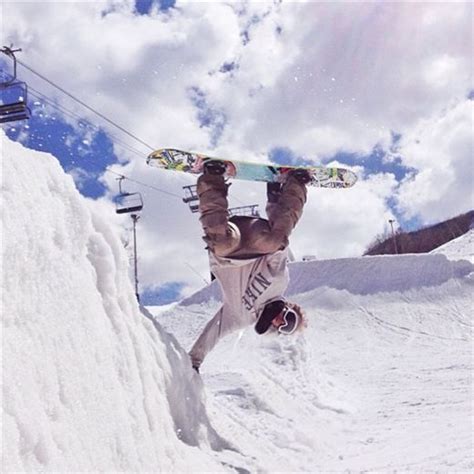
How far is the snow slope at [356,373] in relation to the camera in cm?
341

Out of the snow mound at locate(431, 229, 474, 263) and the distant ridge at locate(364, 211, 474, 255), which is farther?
the distant ridge at locate(364, 211, 474, 255)

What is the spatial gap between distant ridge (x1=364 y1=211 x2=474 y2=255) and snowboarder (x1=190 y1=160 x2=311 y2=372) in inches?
1497

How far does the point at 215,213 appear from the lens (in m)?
3.86

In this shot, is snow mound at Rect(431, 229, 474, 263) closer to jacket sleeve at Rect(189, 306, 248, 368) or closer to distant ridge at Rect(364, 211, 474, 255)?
jacket sleeve at Rect(189, 306, 248, 368)

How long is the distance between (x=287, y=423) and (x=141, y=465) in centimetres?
217

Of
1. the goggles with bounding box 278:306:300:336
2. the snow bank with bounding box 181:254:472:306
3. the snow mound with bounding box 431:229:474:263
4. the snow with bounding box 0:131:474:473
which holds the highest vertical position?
the snow mound with bounding box 431:229:474:263

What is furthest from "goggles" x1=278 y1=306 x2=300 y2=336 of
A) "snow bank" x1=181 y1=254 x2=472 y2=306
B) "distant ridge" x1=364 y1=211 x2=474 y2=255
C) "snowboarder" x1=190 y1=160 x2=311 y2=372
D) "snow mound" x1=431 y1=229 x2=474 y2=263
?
"distant ridge" x1=364 y1=211 x2=474 y2=255

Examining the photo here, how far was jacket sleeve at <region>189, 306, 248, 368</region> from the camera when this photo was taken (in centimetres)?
409

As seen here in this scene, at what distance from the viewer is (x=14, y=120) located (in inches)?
536

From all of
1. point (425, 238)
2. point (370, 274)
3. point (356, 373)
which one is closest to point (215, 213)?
point (356, 373)

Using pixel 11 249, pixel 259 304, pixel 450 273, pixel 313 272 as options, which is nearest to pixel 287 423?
pixel 259 304

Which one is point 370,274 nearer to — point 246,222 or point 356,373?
point 356,373

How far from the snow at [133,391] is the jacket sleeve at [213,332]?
0.97ft

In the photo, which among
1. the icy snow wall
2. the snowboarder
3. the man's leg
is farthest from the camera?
the snowboarder
